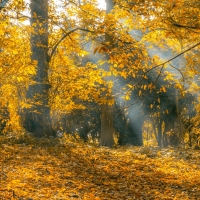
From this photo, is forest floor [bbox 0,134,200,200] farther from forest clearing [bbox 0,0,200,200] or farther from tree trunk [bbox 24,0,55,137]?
tree trunk [bbox 24,0,55,137]

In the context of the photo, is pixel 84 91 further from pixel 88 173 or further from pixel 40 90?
pixel 88 173

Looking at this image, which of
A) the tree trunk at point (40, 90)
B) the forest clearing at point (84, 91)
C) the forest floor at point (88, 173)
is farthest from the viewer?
the tree trunk at point (40, 90)

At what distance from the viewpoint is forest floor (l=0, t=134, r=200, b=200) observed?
6051mm

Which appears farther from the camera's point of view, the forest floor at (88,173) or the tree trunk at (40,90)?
the tree trunk at (40,90)

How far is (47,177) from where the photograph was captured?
6840 mm

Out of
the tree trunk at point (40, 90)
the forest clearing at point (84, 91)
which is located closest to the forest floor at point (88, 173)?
the forest clearing at point (84, 91)

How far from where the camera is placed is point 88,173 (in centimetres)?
777

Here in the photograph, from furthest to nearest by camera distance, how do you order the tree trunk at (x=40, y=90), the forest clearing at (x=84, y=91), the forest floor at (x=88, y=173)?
the tree trunk at (x=40, y=90) < the forest floor at (x=88, y=173) < the forest clearing at (x=84, y=91)

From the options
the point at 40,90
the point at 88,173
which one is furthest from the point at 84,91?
the point at 88,173

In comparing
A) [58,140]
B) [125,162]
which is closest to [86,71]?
[58,140]

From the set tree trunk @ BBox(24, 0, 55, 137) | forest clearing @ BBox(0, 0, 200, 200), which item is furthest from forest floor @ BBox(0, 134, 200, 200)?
tree trunk @ BBox(24, 0, 55, 137)

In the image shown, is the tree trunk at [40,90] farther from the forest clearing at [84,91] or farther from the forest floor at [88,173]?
the forest floor at [88,173]

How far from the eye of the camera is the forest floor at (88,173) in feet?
19.9

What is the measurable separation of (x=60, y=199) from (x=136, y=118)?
49.4 ft
